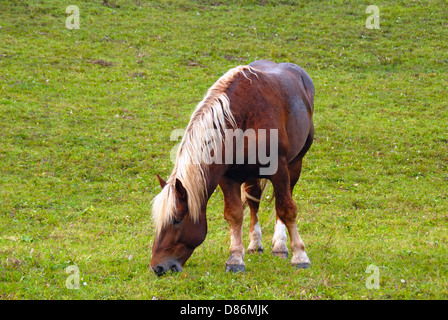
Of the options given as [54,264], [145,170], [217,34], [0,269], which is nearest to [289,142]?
[54,264]

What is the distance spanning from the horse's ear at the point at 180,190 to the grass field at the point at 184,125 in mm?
1079

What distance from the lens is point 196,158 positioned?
632 centimetres

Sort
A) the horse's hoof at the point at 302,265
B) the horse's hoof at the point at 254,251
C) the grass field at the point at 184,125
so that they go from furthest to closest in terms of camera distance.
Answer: the horse's hoof at the point at 254,251 < the horse's hoof at the point at 302,265 < the grass field at the point at 184,125

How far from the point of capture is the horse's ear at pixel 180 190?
607 centimetres

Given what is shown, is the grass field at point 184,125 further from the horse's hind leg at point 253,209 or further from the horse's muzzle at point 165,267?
the horse's hind leg at point 253,209

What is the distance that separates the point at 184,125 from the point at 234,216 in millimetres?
10723

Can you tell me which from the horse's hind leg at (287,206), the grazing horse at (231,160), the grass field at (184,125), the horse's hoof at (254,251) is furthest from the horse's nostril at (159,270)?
the horse's hoof at (254,251)

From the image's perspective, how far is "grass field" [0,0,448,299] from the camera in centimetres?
677

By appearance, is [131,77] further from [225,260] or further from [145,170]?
[225,260]

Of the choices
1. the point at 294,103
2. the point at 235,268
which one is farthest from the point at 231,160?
the point at 294,103

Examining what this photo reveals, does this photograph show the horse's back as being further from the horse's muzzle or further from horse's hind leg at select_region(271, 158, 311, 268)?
the horse's muzzle

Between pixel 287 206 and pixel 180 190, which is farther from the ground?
pixel 180 190

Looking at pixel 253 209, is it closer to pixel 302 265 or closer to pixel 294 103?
pixel 302 265

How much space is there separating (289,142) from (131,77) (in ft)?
48.3
